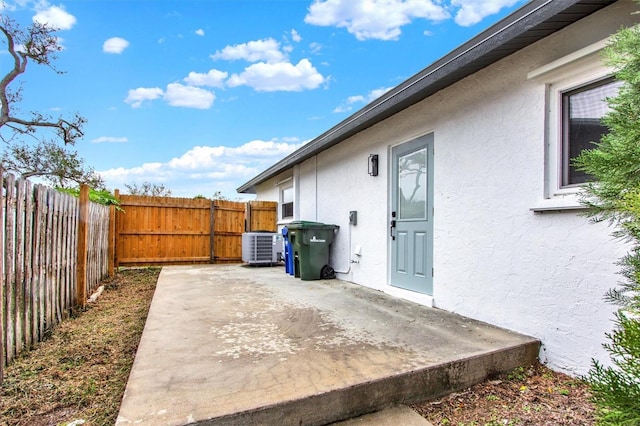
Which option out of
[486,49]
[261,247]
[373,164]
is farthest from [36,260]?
[261,247]

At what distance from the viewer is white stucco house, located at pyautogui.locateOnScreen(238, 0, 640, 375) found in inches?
104

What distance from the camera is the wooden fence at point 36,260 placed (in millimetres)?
2652

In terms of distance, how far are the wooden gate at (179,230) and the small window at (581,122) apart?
29.4 ft

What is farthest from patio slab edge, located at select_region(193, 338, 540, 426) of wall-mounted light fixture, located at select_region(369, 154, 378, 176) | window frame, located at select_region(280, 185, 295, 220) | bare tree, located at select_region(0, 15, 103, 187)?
bare tree, located at select_region(0, 15, 103, 187)

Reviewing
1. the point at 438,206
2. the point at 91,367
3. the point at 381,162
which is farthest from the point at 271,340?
the point at 381,162

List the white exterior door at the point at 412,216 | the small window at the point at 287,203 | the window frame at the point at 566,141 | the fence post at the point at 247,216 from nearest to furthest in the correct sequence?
the window frame at the point at 566,141
the white exterior door at the point at 412,216
the small window at the point at 287,203
the fence post at the point at 247,216

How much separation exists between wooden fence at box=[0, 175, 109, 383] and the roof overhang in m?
3.98

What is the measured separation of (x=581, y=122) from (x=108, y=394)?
411cm

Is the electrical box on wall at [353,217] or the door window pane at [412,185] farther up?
the door window pane at [412,185]

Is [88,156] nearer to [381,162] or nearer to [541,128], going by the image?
[381,162]

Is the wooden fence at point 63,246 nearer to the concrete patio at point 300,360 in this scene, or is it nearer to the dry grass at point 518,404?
the concrete patio at point 300,360

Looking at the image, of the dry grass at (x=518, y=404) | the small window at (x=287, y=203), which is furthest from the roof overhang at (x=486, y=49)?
the small window at (x=287, y=203)

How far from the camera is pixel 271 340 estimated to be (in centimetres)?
297

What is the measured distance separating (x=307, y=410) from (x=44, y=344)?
109 inches
